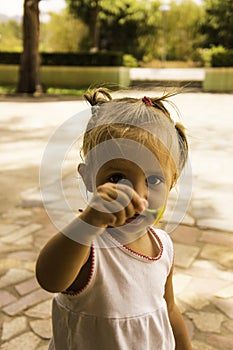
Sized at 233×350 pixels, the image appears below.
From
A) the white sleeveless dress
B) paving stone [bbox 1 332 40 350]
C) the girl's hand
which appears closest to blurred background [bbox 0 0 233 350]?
paving stone [bbox 1 332 40 350]

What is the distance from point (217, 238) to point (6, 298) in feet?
5.08

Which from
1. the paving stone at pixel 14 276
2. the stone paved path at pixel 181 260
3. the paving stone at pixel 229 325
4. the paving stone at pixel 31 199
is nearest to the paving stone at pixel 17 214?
the stone paved path at pixel 181 260

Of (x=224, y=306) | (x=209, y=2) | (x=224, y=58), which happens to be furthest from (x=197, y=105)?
(x=209, y=2)

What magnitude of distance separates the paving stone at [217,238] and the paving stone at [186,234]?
0.05 metres

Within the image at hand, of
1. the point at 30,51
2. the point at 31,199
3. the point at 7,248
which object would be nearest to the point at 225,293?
the point at 7,248

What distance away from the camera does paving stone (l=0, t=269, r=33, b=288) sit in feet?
8.77

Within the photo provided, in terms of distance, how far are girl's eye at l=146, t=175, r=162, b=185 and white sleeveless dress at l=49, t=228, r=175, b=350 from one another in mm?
192

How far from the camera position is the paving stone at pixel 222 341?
213 cm

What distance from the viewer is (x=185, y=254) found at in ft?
9.96

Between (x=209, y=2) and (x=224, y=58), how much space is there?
11087 mm

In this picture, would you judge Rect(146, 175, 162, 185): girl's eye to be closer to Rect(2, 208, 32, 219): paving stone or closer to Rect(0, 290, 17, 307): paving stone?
Rect(0, 290, 17, 307): paving stone

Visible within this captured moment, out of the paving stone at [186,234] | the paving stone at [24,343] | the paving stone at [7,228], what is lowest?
the paving stone at [24,343]

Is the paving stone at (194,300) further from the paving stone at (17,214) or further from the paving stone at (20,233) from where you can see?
the paving stone at (17,214)

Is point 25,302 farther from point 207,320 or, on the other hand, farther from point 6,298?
point 207,320
